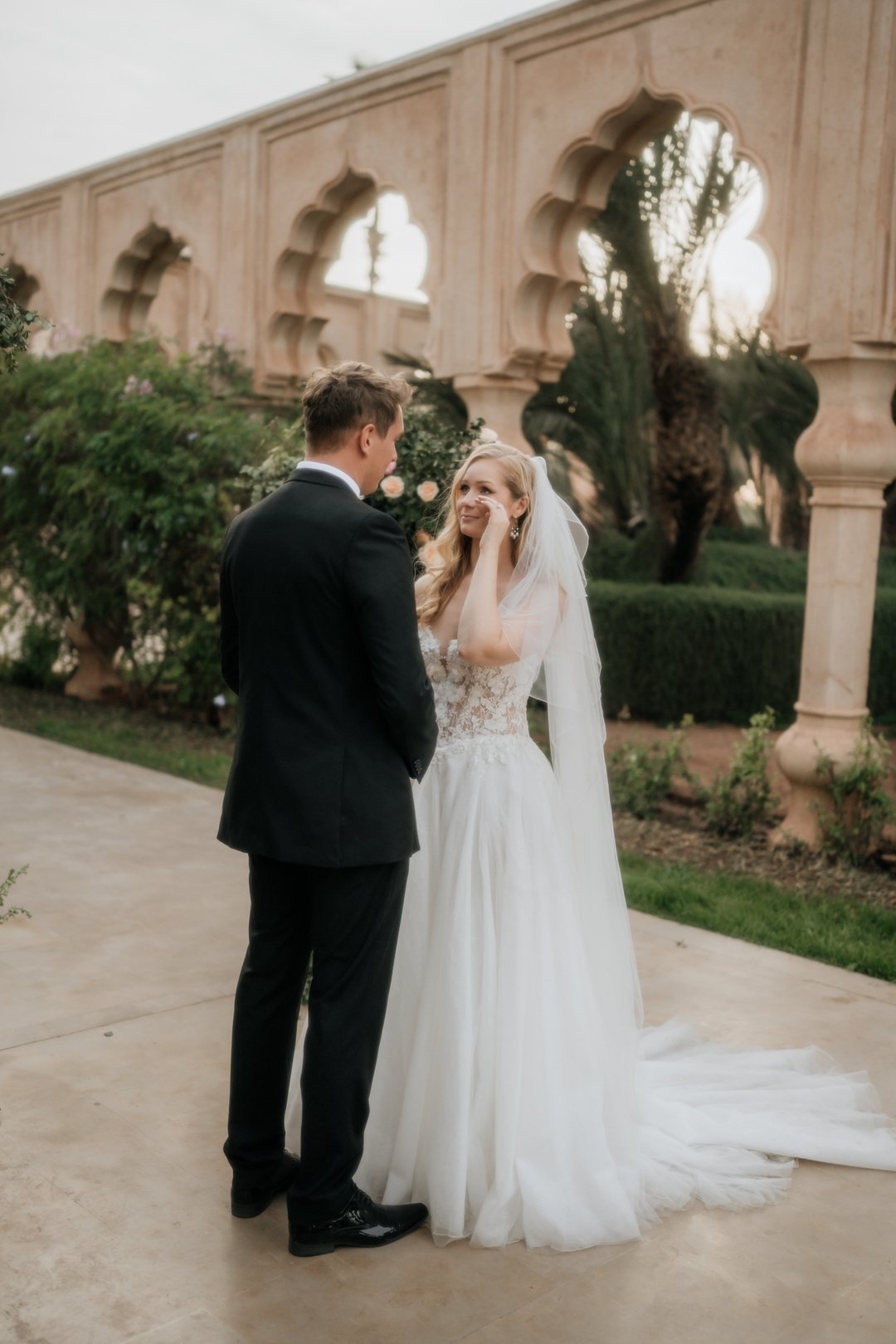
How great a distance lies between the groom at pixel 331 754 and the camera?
2.74m

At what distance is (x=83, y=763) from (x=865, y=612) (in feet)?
16.8

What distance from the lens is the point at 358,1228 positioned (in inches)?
117

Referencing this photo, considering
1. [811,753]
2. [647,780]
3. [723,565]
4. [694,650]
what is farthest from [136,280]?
[811,753]

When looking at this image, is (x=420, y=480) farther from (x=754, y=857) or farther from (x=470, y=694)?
(x=754, y=857)

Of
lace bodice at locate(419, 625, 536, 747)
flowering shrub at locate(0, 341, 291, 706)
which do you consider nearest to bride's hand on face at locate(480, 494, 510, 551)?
lace bodice at locate(419, 625, 536, 747)

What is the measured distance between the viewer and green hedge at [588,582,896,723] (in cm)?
1152

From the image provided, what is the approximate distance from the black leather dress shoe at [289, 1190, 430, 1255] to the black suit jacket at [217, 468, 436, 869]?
0.85 metres

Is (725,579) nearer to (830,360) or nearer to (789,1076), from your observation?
(830,360)

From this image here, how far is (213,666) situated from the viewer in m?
9.86

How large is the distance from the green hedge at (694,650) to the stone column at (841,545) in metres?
4.82

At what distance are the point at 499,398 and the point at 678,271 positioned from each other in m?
3.41

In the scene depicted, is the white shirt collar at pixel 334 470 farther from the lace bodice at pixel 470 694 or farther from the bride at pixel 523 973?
the lace bodice at pixel 470 694

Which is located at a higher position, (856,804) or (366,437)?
(366,437)

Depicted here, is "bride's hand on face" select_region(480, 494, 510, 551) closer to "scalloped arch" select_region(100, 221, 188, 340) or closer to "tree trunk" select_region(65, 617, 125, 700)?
"tree trunk" select_region(65, 617, 125, 700)
